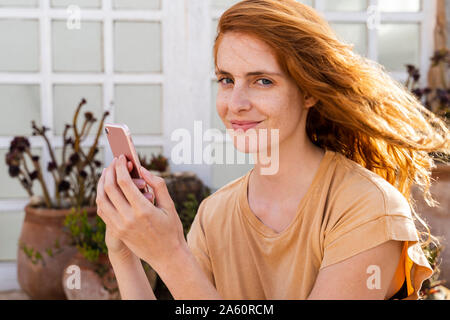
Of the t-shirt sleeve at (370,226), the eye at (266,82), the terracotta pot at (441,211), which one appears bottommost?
the terracotta pot at (441,211)

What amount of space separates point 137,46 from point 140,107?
0.41 m

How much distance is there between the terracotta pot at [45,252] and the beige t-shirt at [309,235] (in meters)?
1.65

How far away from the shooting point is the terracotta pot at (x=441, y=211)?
2.97 m

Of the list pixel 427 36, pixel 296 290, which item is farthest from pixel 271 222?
pixel 427 36

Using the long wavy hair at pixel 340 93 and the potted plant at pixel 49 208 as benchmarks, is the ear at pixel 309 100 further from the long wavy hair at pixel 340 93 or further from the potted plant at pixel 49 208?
the potted plant at pixel 49 208

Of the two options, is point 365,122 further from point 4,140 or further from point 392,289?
point 4,140

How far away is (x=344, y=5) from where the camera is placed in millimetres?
3799

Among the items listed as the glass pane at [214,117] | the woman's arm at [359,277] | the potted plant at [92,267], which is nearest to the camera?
the woman's arm at [359,277]

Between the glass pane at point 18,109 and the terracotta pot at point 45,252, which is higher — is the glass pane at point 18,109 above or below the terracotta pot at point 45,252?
above

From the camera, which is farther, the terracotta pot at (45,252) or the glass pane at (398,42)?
the glass pane at (398,42)

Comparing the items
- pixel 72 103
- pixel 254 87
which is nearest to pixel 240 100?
pixel 254 87

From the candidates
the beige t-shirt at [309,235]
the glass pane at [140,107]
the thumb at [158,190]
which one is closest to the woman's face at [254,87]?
the beige t-shirt at [309,235]

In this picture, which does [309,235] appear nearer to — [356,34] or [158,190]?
[158,190]

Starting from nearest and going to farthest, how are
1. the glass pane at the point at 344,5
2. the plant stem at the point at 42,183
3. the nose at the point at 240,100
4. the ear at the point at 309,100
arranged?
the nose at the point at 240,100 → the ear at the point at 309,100 → the plant stem at the point at 42,183 → the glass pane at the point at 344,5
